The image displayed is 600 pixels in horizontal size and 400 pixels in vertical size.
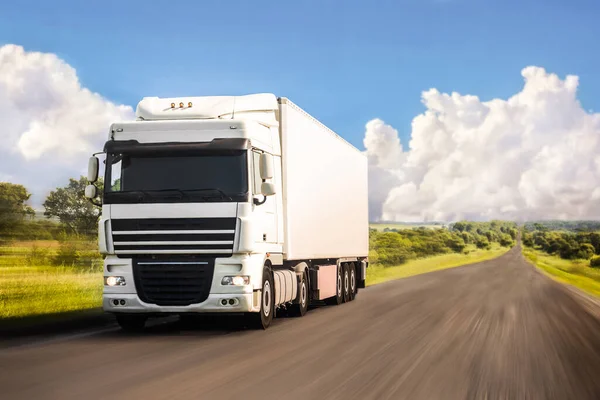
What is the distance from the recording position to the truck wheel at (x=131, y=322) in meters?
16.2

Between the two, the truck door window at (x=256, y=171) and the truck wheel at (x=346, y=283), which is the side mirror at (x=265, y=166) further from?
the truck wheel at (x=346, y=283)

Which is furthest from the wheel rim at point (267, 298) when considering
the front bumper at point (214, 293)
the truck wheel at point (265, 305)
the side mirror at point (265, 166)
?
the side mirror at point (265, 166)

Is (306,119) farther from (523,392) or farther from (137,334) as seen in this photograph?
(523,392)

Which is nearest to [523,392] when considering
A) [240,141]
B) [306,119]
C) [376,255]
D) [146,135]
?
[240,141]

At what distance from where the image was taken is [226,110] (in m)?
16.5

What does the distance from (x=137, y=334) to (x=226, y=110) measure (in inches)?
178

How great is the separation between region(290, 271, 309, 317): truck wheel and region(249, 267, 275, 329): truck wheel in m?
3.04

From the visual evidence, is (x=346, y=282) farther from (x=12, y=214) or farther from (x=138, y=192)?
(x=138, y=192)

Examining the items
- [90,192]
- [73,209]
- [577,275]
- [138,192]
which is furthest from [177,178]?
[577,275]

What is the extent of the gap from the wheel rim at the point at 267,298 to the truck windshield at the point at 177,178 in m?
2.05

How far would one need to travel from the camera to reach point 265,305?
16.3 m

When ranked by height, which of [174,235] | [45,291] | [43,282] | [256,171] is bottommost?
[45,291]

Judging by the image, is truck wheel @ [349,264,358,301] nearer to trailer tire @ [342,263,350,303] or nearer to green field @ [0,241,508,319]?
trailer tire @ [342,263,350,303]

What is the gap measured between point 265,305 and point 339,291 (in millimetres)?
8277
